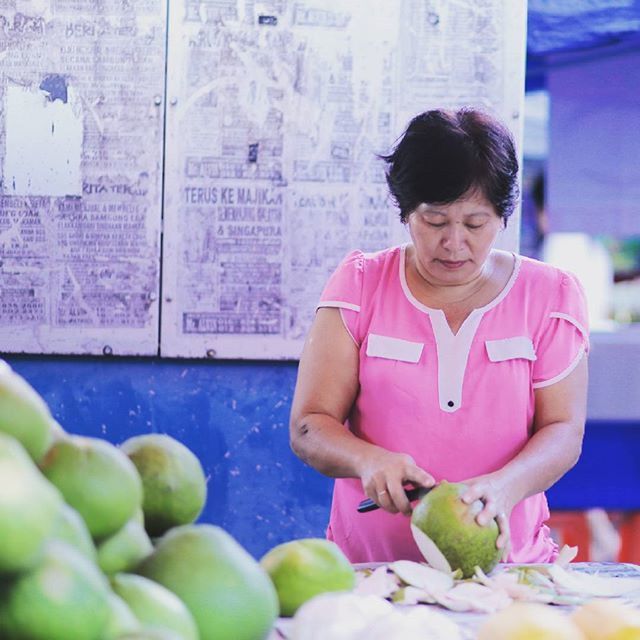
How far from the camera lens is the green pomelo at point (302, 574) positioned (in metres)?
1.64

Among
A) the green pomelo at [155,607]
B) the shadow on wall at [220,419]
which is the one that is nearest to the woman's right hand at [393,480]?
the green pomelo at [155,607]

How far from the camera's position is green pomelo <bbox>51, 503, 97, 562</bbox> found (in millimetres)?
1207

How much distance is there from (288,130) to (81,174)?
2.53 feet

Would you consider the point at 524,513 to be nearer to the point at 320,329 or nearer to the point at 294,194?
the point at 320,329

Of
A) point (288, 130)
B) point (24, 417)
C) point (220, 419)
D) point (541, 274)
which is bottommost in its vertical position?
point (220, 419)

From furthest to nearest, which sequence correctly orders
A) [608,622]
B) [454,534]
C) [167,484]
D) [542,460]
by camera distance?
1. [542,460]
2. [454,534]
3. [167,484]
4. [608,622]

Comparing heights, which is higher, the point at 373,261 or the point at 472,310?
the point at 373,261

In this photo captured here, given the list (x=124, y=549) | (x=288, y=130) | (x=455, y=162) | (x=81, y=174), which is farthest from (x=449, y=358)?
(x=81, y=174)

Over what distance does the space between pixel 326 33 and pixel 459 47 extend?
0.50 metres

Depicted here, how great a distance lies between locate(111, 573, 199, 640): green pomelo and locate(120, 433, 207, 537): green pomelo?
0.34 meters

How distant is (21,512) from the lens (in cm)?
107

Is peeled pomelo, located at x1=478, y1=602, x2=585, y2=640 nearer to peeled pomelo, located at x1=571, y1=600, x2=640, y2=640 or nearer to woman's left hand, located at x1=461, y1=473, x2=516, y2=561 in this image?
peeled pomelo, located at x1=571, y1=600, x2=640, y2=640

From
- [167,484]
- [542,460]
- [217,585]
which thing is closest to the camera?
[217,585]

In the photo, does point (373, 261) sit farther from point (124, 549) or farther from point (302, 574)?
point (124, 549)
